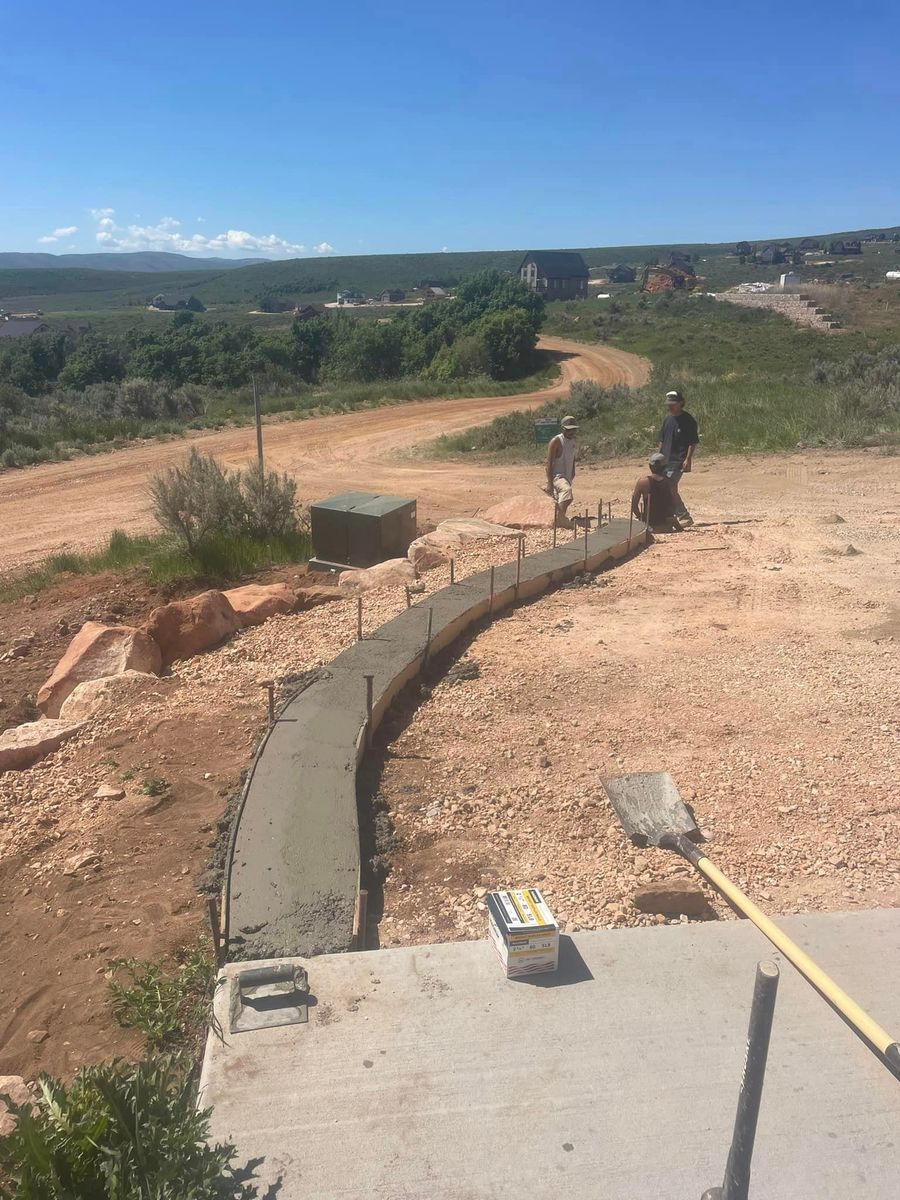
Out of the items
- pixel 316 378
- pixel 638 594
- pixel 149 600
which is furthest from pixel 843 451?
pixel 316 378

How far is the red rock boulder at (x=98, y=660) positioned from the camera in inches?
223

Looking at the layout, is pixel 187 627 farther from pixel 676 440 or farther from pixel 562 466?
pixel 676 440

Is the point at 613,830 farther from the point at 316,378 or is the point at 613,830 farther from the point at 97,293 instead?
the point at 97,293

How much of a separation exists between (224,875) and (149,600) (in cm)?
490

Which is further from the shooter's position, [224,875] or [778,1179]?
[224,875]

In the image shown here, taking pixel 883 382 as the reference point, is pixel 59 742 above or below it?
below

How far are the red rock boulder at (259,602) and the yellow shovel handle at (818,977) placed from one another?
428 centimetres

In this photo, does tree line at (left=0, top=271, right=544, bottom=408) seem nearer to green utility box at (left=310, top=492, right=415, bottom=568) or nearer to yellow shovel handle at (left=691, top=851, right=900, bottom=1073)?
green utility box at (left=310, top=492, right=415, bottom=568)

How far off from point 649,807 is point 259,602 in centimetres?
382

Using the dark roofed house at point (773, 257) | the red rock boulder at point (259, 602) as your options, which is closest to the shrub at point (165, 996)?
the red rock boulder at point (259, 602)

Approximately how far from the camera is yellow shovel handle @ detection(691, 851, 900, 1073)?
93.6 inches

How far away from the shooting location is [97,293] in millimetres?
180875

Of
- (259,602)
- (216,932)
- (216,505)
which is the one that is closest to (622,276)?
(216,505)

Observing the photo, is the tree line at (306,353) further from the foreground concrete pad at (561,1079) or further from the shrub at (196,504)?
the foreground concrete pad at (561,1079)
